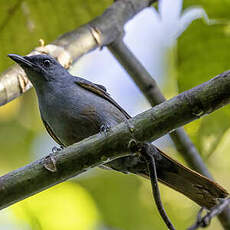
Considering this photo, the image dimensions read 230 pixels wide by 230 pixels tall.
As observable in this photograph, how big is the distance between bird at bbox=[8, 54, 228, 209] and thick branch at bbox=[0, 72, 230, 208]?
49.1 inches

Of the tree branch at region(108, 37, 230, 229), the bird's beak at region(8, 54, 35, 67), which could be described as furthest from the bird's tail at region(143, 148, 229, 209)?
the bird's beak at region(8, 54, 35, 67)

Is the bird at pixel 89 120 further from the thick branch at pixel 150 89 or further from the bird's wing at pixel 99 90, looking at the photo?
the thick branch at pixel 150 89

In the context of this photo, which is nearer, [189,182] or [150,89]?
[189,182]

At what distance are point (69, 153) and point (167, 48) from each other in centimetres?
362

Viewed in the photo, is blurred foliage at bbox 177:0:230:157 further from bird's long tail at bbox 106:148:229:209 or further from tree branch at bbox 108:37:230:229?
bird's long tail at bbox 106:148:229:209

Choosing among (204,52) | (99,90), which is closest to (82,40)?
(99,90)

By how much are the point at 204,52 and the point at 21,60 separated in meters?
1.75

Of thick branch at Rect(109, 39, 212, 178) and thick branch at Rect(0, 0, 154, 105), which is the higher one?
thick branch at Rect(0, 0, 154, 105)

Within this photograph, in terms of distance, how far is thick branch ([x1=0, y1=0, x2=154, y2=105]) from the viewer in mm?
3650

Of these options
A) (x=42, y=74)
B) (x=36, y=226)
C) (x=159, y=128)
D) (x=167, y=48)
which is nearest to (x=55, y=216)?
(x=36, y=226)

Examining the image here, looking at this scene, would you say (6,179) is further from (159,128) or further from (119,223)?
(119,223)

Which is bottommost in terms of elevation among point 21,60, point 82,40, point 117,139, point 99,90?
point 117,139

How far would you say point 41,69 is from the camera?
4.68 m

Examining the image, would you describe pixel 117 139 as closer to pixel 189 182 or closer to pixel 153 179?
pixel 153 179
